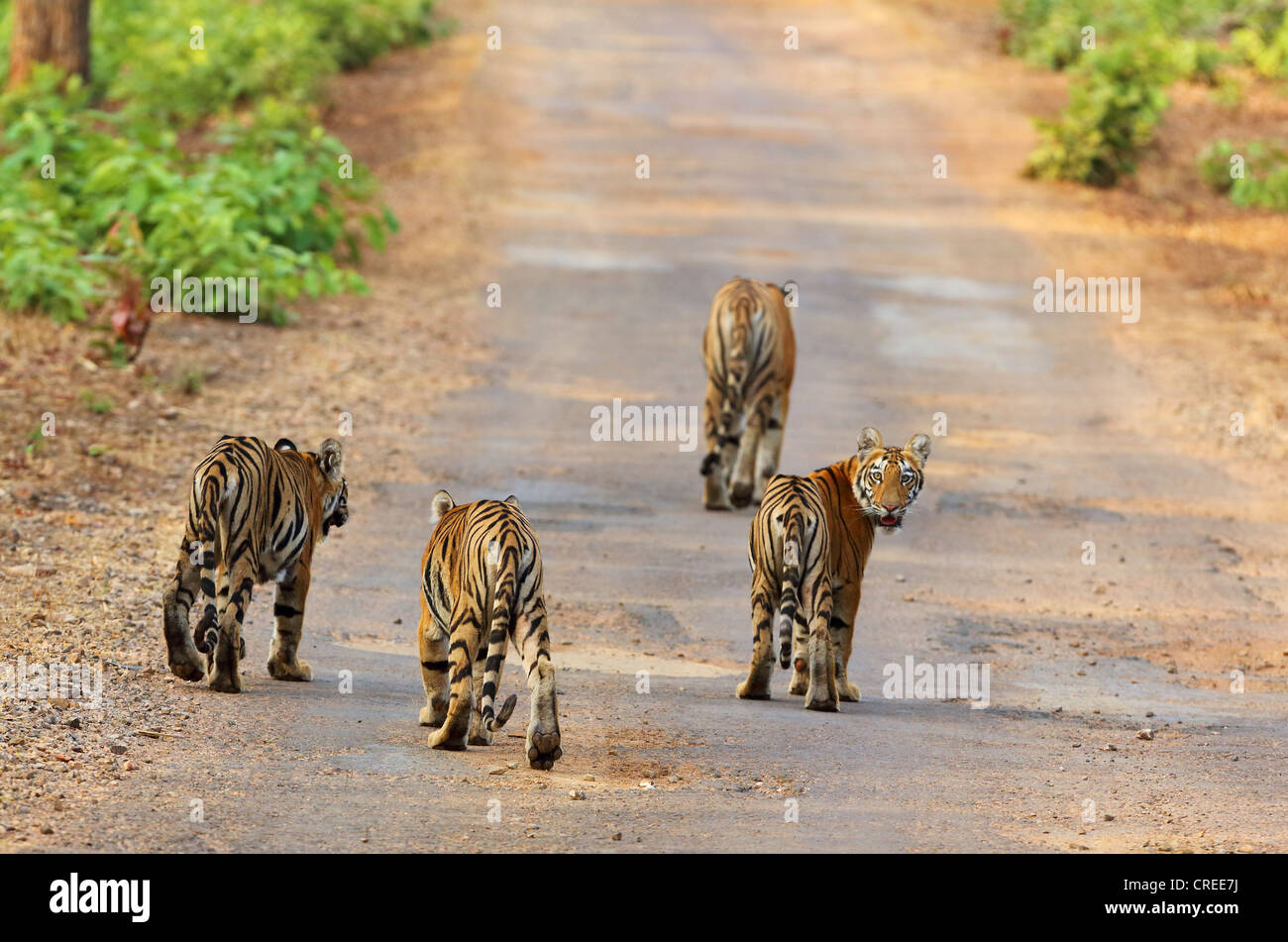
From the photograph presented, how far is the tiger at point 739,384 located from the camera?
47.4 feet

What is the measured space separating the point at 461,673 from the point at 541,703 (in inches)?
18.1

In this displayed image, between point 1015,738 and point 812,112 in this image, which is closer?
point 1015,738

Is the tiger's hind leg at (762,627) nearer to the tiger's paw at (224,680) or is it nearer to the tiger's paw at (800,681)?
the tiger's paw at (800,681)

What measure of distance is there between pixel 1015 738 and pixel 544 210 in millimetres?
18195

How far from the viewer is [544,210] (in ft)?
86.9

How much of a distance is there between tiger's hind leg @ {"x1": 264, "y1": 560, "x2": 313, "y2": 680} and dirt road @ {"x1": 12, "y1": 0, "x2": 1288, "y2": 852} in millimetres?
132

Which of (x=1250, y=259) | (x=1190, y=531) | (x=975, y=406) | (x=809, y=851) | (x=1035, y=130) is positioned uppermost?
(x=1035, y=130)

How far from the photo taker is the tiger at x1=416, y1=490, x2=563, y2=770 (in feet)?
26.1

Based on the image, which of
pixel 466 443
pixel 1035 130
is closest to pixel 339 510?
pixel 466 443

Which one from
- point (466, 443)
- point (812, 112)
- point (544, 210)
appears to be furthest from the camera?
point (812, 112)

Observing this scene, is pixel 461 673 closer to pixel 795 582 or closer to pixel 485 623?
pixel 485 623

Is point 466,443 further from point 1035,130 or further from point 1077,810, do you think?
point 1035,130

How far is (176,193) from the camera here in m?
19.1

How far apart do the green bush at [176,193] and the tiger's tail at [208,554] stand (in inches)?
333
